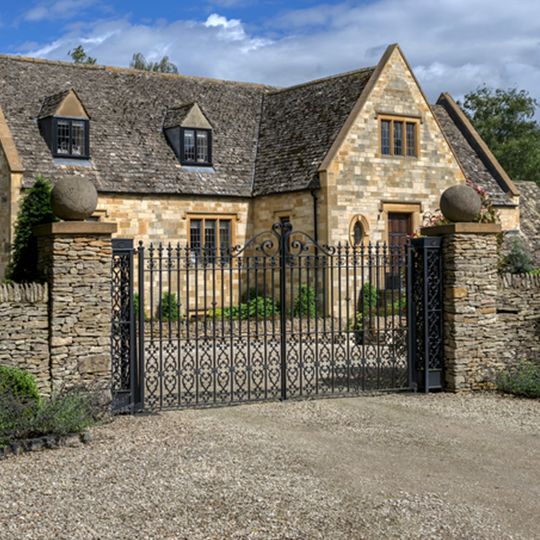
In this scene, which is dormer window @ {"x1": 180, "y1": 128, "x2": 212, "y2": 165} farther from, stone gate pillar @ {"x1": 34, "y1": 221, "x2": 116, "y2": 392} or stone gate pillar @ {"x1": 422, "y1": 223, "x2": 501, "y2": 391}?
stone gate pillar @ {"x1": 34, "y1": 221, "x2": 116, "y2": 392}

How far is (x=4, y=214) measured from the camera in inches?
950

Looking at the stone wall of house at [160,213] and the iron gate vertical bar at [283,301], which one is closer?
the iron gate vertical bar at [283,301]

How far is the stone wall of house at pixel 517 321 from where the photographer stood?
44.9ft

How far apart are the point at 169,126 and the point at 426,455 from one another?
20.2m

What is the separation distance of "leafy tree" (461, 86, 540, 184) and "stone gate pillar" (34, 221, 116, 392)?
4128 cm

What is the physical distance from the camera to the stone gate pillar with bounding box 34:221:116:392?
11.2 meters

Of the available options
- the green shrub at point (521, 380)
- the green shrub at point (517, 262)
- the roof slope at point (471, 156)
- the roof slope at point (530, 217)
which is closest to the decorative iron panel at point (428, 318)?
the green shrub at point (521, 380)

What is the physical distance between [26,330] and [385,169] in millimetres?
17908

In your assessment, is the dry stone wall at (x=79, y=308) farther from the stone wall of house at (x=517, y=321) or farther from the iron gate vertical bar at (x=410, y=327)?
the stone wall of house at (x=517, y=321)

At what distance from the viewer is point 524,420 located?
11.4m

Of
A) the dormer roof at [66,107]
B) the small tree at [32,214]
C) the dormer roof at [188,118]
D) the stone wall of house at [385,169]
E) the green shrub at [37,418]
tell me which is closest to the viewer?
the green shrub at [37,418]

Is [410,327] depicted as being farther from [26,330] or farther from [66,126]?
[66,126]

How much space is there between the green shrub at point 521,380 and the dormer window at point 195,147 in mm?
16040

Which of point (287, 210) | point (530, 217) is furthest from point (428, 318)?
A: point (530, 217)
